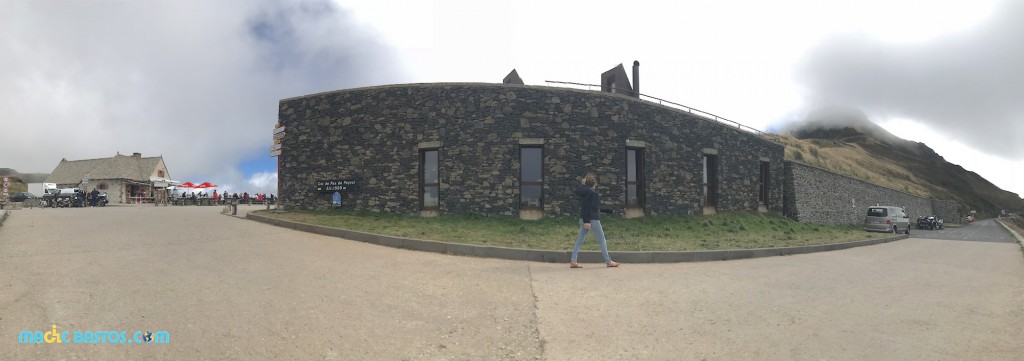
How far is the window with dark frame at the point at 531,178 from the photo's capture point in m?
14.1

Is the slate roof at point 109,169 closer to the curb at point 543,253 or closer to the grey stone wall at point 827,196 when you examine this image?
the curb at point 543,253

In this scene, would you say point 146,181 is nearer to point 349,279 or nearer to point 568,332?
point 349,279

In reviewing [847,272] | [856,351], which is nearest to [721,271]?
[847,272]

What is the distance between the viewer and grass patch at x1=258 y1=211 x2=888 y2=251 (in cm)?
970

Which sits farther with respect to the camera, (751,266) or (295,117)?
(295,117)

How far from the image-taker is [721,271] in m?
7.50

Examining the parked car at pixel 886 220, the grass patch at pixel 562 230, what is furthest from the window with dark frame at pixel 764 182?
the parked car at pixel 886 220

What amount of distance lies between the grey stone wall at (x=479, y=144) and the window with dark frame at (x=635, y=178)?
0.25 m

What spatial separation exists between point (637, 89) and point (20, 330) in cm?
1915

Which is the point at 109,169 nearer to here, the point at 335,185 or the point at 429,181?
the point at 335,185

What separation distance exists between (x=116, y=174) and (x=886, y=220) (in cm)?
6509

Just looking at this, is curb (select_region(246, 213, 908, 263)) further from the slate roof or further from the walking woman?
the slate roof

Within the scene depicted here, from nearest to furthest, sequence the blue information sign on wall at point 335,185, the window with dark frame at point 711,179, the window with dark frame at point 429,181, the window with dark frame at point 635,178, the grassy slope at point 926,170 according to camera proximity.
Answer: the window with dark frame at point 429,181, the window with dark frame at point 635,178, the blue information sign on wall at point 335,185, the window with dark frame at point 711,179, the grassy slope at point 926,170

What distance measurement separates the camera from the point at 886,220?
23.1 m
